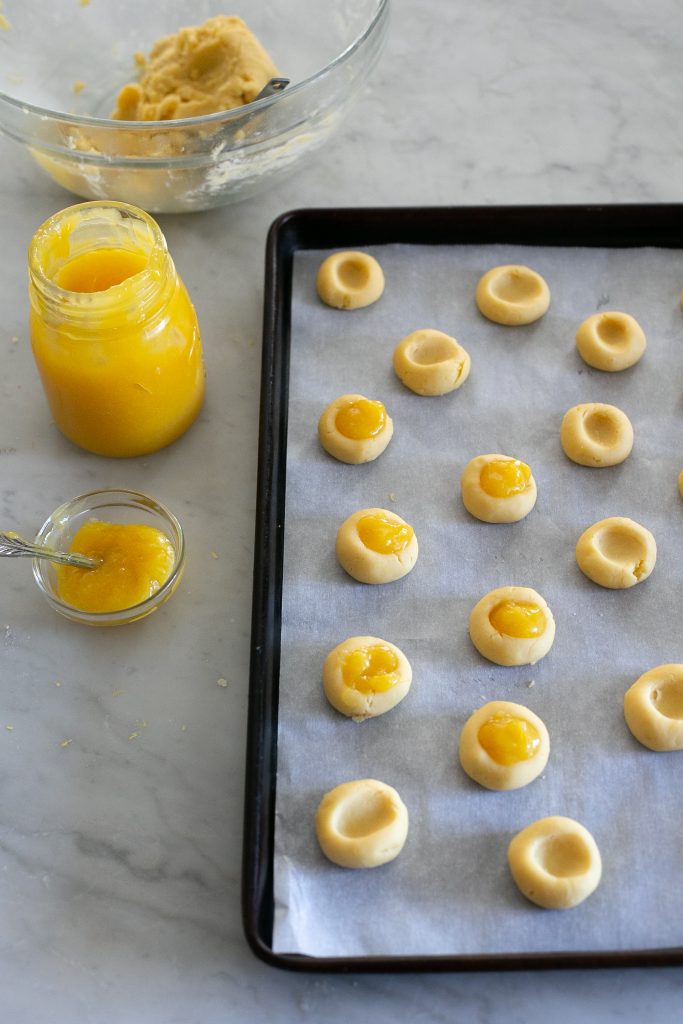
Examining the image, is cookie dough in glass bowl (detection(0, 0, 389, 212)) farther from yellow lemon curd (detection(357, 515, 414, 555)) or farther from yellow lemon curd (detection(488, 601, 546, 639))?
yellow lemon curd (detection(488, 601, 546, 639))

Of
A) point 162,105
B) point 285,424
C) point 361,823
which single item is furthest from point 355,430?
point 162,105

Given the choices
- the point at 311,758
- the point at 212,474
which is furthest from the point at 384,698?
the point at 212,474

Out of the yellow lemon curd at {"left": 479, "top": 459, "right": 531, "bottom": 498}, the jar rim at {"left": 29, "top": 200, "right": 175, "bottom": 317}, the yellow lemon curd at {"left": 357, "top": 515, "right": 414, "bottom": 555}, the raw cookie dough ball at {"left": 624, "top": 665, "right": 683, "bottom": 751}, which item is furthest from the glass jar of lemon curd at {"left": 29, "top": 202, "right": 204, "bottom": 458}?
the raw cookie dough ball at {"left": 624, "top": 665, "right": 683, "bottom": 751}

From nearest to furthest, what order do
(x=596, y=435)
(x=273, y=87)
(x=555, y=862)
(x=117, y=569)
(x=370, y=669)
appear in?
(x=555, y=862) → (x=370, y=669) → (x=117, y=569) → (x=596, y=435) → (x=273, y=87)

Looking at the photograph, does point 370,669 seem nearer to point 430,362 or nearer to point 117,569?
point 117,569

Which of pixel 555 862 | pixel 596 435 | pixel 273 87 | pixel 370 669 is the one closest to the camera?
pixel 555 862
